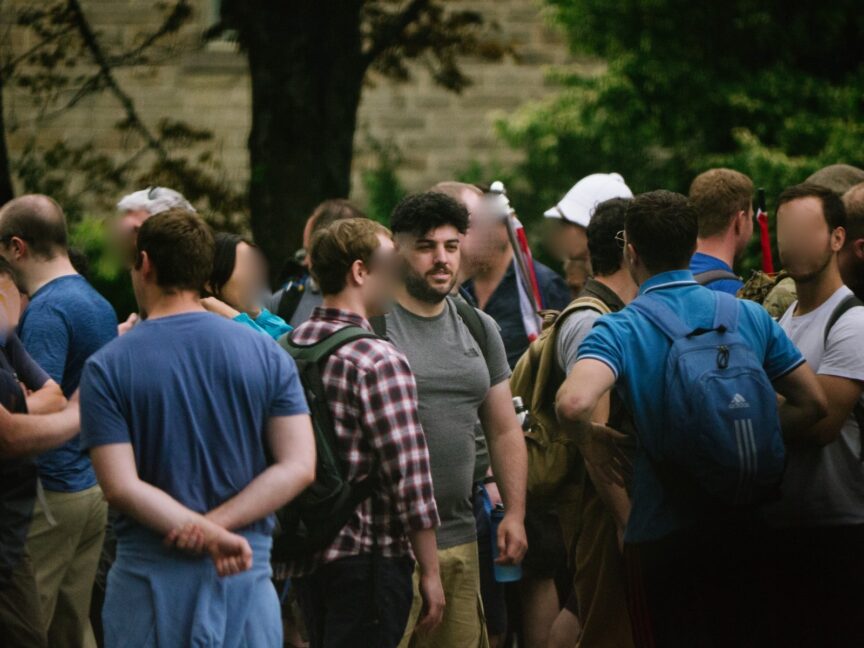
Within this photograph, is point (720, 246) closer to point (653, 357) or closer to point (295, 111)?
point (653, 357)

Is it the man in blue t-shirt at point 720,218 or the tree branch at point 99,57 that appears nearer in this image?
the man in blue t-shirt at point 720,218

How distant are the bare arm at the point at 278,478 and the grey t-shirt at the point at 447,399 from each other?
3.43ft

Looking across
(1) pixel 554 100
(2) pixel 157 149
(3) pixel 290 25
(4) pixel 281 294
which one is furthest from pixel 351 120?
(1) pixel 554 100

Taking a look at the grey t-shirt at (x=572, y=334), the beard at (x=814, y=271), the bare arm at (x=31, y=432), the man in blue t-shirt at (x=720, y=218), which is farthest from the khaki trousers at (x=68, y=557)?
the beard at (x=814, y=271)

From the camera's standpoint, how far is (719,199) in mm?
6336

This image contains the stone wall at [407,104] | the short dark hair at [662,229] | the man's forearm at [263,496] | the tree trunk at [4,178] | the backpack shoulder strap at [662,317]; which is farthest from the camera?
the stone wall at [407,104]

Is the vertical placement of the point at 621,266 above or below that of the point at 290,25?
below

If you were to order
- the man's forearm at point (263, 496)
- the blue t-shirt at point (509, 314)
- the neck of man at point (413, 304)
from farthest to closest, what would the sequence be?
1. the blue t-shirt at point (509, 314)
2. the neck of man at point (413, 304)
3. the man's forearm at point (263, 496)

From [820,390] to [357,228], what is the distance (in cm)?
168

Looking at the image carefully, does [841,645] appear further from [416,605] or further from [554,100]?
[554,100]

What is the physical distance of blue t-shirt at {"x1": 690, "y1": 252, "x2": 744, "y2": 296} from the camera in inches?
243

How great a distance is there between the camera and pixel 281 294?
25.1ft

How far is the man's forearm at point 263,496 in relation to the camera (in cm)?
446

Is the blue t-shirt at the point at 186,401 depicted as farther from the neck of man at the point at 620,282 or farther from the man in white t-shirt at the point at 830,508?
the neck of man at the point at 620,282
